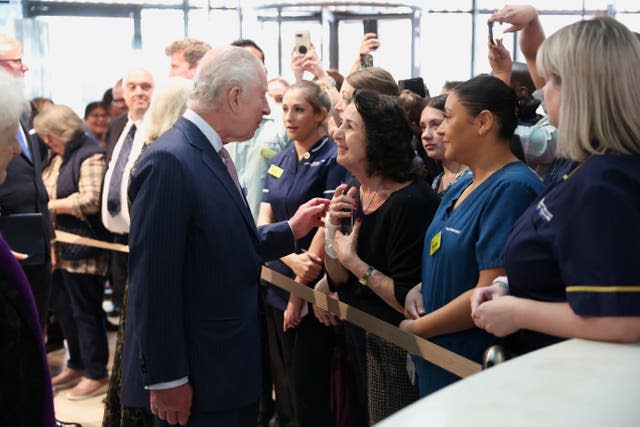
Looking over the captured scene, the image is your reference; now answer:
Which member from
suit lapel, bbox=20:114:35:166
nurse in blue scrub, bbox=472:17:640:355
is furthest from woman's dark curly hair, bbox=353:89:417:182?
suit lapel, bbox=20:114:35:166

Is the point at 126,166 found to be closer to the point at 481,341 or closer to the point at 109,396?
the point at 109,396

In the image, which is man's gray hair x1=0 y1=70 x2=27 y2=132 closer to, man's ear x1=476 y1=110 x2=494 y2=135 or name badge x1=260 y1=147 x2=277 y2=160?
man's ear x1=476 y1=110 x2=494 y2=135

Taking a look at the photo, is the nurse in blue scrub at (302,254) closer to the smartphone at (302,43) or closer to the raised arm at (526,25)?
the smartphone at (302,43)

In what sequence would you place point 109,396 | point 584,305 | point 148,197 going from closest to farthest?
point 584,305, point 148,197, point 109,396

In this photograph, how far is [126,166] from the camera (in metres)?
4.66

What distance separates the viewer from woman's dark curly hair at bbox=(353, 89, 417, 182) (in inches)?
119

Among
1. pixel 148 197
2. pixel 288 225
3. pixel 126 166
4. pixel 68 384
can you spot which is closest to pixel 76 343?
pixel 68 384

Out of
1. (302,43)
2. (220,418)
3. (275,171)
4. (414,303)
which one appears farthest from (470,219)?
(302,43)

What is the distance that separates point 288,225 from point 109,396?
46.9 inches

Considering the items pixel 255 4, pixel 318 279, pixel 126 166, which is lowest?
pixel 318 279

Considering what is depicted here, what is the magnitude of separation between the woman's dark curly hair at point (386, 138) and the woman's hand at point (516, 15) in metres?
0.49

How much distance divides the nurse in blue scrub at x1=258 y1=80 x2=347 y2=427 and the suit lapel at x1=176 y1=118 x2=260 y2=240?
1.03m

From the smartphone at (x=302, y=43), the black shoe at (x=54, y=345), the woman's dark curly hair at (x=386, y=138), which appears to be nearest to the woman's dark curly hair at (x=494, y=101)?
the woman's dark curly hair at (x=386, y=138)

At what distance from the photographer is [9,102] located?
218cm
